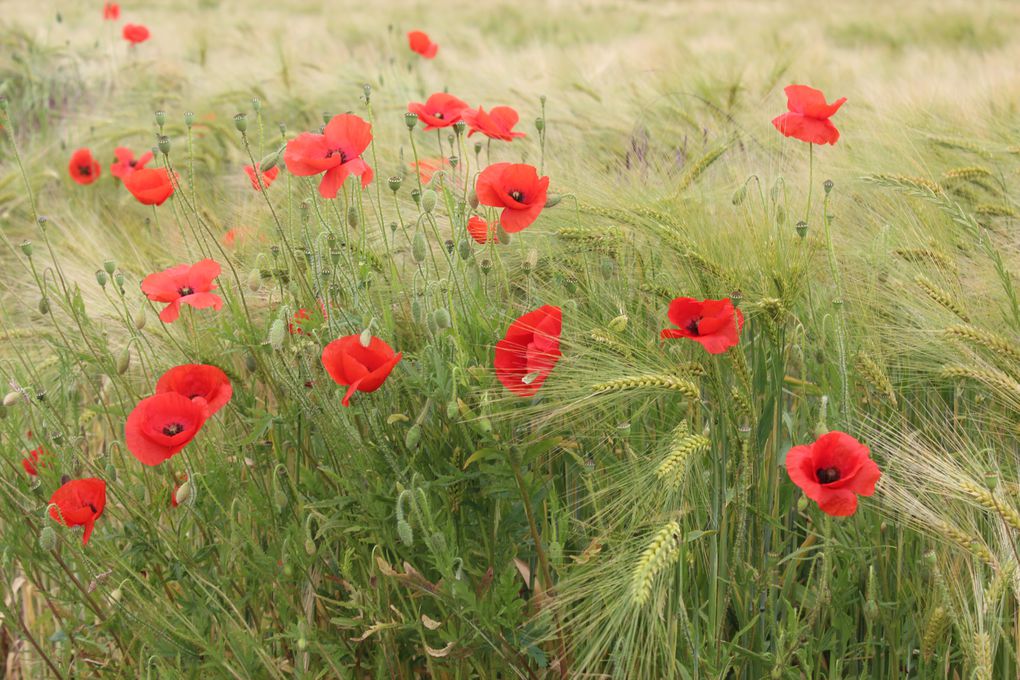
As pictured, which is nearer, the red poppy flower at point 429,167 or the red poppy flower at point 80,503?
the red poppy flower at point 80,503

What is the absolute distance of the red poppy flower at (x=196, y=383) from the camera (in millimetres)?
1340

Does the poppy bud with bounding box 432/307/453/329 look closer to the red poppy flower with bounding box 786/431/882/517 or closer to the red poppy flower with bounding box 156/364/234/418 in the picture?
the red poppy flower with bounding box 156/364/234/418

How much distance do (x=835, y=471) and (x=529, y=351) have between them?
40 centimetres

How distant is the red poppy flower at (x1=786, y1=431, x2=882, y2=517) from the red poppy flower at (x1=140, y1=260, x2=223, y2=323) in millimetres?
820

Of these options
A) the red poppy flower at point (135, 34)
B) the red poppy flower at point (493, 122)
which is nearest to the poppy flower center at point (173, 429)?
the red poppy flower at point (493, 122)

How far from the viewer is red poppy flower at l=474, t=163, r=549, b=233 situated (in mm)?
1326

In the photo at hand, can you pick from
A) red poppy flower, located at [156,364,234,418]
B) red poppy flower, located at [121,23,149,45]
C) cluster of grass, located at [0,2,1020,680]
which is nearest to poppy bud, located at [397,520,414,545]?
cluster of grass, located at [0,2,1020,680]

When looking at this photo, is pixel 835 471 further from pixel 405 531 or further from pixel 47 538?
pixel 47 538

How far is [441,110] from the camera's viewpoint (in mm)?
1630

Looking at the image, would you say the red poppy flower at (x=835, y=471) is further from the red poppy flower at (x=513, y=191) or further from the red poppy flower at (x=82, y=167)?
the red poppy flower at (x=82, y=167)

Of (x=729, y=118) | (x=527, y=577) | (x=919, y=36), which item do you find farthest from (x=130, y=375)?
(x=919, y=36)

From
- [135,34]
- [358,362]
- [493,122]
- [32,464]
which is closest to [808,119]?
[493,122]

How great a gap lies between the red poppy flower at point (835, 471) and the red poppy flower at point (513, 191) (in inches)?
19.0

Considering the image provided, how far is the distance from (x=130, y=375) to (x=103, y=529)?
0.32 m
